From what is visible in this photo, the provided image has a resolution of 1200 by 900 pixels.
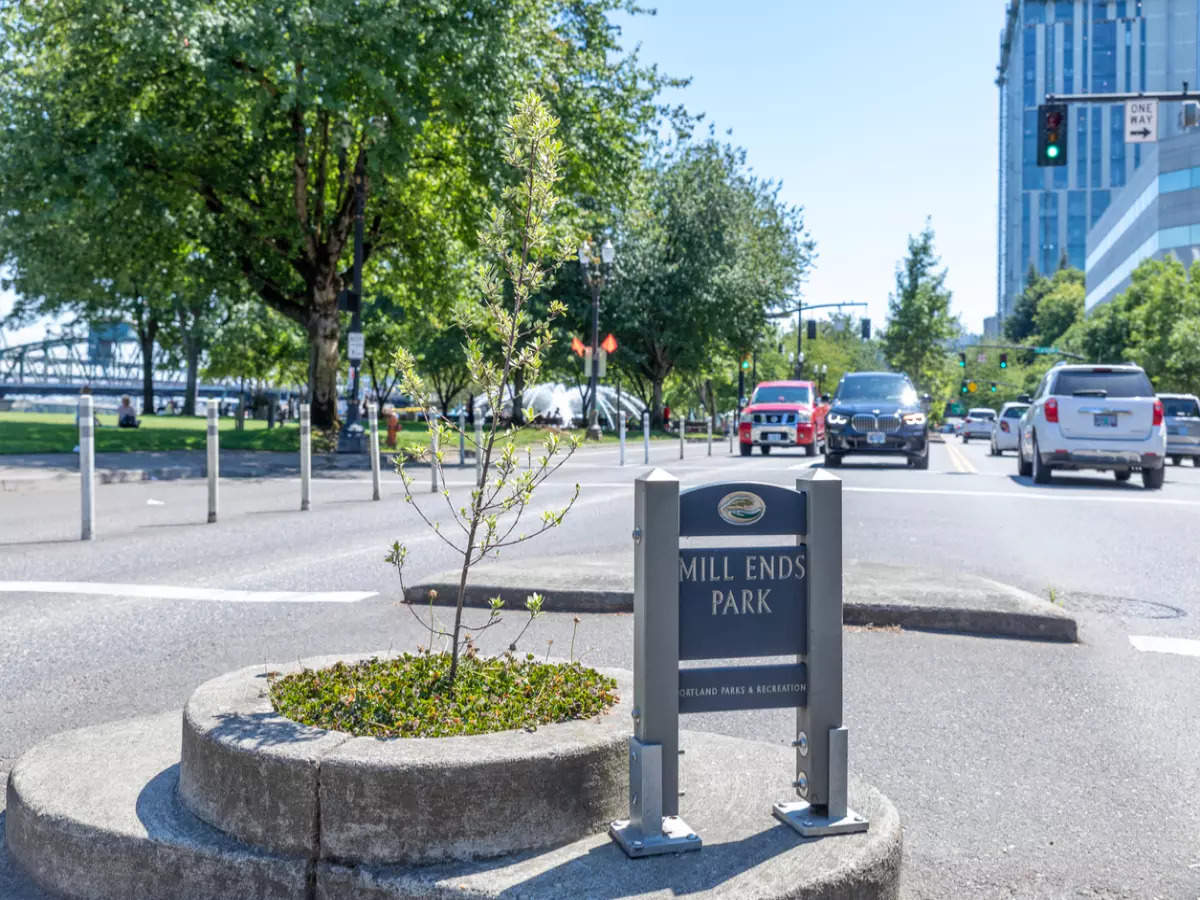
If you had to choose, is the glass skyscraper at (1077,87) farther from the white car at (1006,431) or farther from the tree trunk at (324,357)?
the tree trunk at (324,357)

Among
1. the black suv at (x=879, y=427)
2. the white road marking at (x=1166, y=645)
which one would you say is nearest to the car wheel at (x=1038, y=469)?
the black suv at (x=879, y=427)

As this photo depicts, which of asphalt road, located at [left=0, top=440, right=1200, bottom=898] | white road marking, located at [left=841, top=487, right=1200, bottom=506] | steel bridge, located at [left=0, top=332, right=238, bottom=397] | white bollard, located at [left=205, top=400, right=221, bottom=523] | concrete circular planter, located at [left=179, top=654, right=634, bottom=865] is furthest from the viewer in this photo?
steel bridge, located at [left=0, top=332, right=238, bottom=397]

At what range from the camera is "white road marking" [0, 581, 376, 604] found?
23.4ft

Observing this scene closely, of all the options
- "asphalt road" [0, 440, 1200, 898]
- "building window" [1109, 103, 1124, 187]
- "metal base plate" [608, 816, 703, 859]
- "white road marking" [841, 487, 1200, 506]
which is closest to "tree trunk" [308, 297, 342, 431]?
"white road marking" [841, 487, 1200, 506]

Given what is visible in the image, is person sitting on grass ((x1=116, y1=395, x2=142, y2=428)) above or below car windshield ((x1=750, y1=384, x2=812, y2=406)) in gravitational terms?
below

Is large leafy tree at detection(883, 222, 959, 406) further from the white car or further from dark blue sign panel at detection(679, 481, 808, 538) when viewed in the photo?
dark blue sign panel at detection(679, 481, 808, 538)

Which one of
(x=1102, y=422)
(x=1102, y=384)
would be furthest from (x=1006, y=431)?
(x=1102, y=422)

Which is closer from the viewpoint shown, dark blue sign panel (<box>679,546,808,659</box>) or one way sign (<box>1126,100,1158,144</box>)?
dark blue sign panel (<box>679,546,808,659</box>)

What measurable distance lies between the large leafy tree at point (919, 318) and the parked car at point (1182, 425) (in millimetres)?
57958

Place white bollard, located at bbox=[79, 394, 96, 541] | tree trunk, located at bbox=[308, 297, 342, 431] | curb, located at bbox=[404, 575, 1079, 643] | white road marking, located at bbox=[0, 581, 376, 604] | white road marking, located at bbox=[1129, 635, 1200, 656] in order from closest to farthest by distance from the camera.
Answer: white road marking, located at bbox=[1129, 635, 1200, 656], curb, located at bbox=[404, 575, 1079, 643], white road marking, located at bbox=[0, 581, 376, 604], white bollard, located at bbox=[79, 394, 96, 541], tree trunk, located at bbox=[308, 297, 342, 431]

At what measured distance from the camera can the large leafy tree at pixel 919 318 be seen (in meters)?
87.0

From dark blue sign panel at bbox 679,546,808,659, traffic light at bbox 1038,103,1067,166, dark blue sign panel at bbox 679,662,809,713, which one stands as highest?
traffic light at bbox 1038,103,1067,166

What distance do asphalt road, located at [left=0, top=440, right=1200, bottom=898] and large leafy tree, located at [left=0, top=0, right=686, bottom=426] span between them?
10586 mm

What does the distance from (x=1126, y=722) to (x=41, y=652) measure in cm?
494
